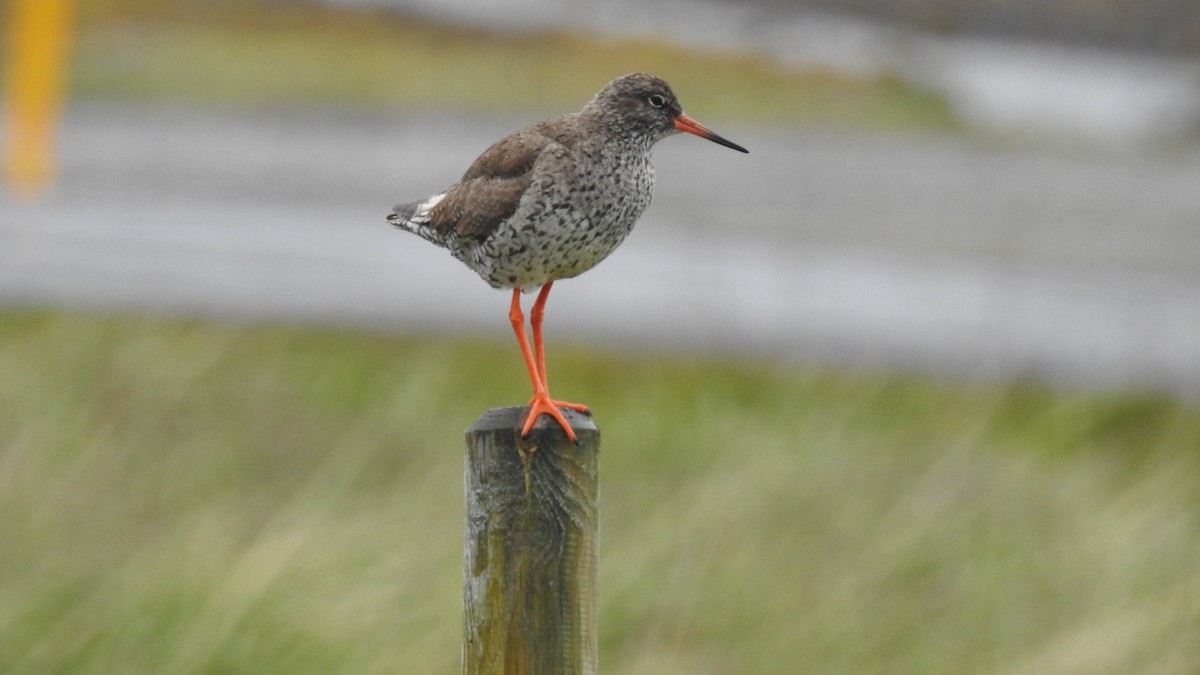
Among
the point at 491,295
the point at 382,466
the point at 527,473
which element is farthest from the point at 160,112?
the point at 527,473

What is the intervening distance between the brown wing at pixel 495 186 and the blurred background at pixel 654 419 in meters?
1.93

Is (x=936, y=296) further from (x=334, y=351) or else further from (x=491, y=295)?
(x=334, y=351)

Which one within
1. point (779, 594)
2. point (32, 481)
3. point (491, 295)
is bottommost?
point (779, 594)

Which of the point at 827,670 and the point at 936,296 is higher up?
the point at 936,296

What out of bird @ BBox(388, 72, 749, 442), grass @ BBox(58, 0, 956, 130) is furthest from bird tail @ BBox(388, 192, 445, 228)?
grass @ BBox(58, 0, 956, 130)

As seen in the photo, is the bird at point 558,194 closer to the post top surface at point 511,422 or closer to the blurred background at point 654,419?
the post top surface at point 511,422

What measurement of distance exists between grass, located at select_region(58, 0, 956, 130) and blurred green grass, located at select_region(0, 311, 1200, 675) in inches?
626

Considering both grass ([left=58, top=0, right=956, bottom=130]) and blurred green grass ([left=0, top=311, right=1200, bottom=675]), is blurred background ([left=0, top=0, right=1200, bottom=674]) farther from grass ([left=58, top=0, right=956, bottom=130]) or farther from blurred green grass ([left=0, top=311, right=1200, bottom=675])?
grass ([left=58, top=0, right=956, bottom=130])

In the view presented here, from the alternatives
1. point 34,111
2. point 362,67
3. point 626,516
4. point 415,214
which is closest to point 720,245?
point 626,516

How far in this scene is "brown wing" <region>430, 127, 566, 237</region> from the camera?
382 cm

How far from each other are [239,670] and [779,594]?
2163 mm

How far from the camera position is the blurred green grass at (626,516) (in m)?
5.41

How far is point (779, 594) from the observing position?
618 cm

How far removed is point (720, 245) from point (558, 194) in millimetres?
10100
